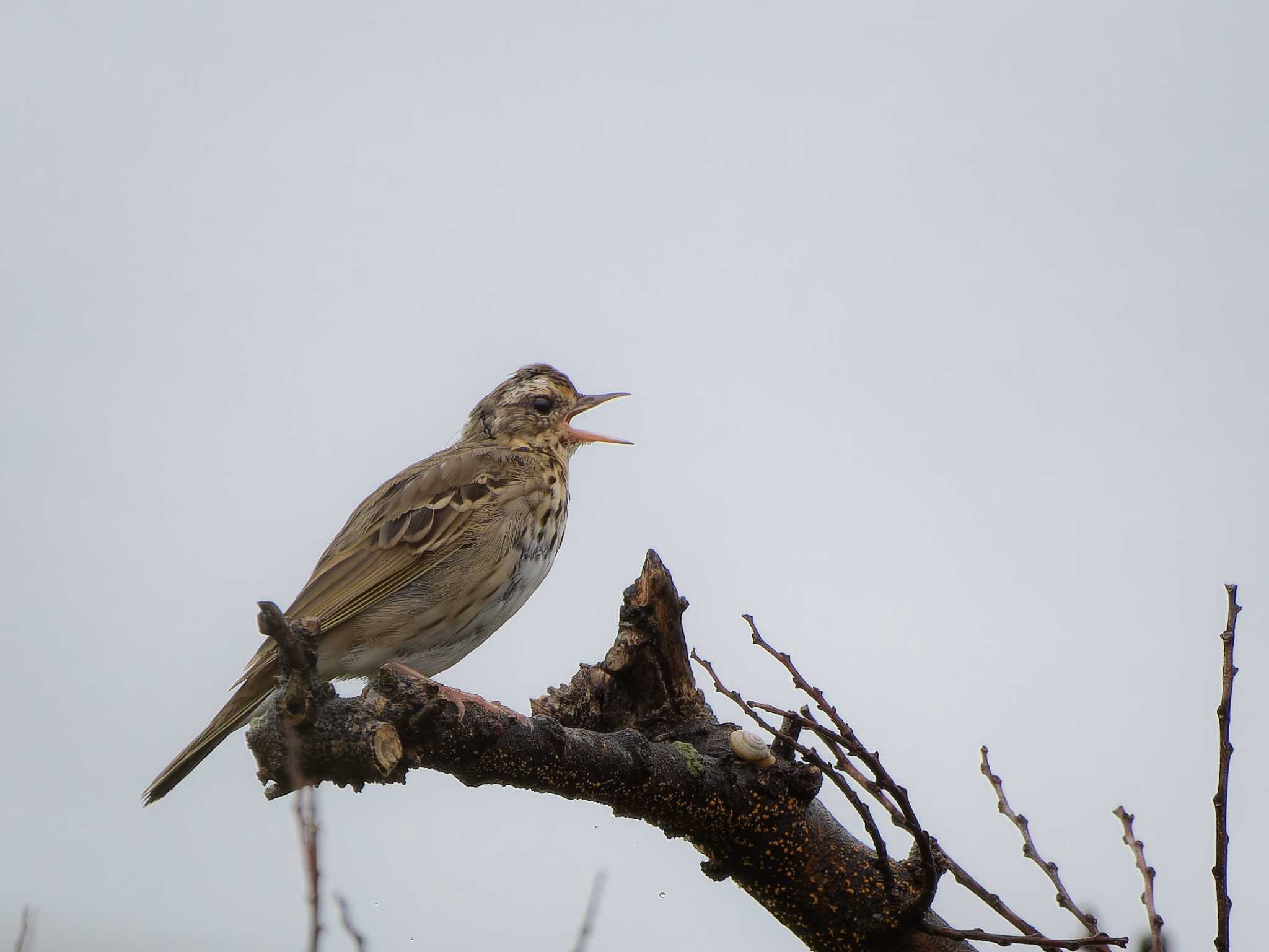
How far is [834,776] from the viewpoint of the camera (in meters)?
3.91

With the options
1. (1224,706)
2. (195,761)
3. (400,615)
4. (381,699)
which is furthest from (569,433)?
(1224,706)

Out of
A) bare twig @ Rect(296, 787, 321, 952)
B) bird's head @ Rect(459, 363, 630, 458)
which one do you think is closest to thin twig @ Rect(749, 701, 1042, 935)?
bare twig @ Rect(296, 787, 321, 952)

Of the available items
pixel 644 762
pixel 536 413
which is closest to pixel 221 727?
pixel 644 762

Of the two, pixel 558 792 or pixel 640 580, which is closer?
pixel 558 792

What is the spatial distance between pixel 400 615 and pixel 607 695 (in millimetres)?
1183

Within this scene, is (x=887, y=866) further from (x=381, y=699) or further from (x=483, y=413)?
(x=483, y=413)

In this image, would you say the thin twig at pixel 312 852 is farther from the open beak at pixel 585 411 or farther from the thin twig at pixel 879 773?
the open beak at pixel 585 411

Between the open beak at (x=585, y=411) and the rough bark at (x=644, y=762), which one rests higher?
the open beak at (x=585, y=411)

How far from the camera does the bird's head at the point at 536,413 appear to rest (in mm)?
7652

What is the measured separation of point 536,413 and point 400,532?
1495 millimetres

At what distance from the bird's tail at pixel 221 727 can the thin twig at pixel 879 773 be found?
2.09 metres

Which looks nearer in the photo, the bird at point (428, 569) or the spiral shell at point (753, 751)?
the spiral shell at point (753, 751)

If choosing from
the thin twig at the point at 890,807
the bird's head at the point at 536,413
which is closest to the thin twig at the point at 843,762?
the thin twig at the point at 890,807

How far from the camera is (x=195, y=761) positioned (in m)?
5.32
